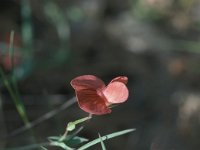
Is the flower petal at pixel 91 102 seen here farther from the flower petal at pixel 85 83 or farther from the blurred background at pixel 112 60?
the blurred background at pixel 112 60

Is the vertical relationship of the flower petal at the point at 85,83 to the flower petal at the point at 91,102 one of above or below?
above

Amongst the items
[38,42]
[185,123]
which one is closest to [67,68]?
[38,42]

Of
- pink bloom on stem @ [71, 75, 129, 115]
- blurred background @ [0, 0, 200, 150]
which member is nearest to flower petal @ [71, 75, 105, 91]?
pink bloom on stem @ [71, 75, 129, 115]

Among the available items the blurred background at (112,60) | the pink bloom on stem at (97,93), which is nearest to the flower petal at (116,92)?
the pink bloom on stem at (97,93)

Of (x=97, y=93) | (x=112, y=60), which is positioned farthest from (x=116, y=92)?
(x=112, y=60)

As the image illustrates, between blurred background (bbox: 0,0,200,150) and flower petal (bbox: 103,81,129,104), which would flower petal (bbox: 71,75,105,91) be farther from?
blurred background (bbox: 0,0,200,150)
